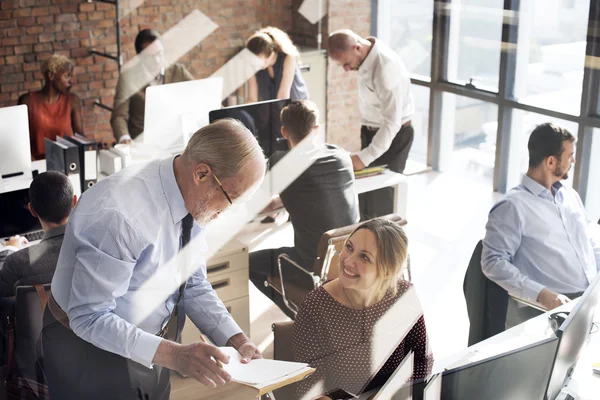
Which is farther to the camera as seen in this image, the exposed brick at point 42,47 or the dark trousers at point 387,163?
the exposed brick at point 42,47

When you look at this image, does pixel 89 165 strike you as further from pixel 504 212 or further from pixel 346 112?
pixel 346 112

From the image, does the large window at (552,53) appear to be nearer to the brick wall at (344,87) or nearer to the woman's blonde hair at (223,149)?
the brick wall at (344,87)

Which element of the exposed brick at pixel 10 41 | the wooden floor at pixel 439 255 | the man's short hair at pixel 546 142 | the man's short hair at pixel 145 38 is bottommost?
the wooden floor at pixel 439 255

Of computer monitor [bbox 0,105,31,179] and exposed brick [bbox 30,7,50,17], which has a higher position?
exposed brick [bbox 30,7,50,17]

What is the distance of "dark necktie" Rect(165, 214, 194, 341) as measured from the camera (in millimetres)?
2035

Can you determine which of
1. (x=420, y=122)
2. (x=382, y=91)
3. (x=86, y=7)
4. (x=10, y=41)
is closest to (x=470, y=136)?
(x=420, y=122)

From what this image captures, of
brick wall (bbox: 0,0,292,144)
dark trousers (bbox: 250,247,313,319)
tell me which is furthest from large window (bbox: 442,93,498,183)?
dark trousers (bbox: 250,247,313,319)

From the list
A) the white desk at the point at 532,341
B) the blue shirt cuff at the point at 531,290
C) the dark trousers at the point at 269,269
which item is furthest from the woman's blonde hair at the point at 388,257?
the dark trousers at the point at 269,269

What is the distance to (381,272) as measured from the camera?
262 centimetres

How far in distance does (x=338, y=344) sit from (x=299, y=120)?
157 cm

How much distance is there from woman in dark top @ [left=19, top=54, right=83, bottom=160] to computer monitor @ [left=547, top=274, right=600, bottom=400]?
3.76m

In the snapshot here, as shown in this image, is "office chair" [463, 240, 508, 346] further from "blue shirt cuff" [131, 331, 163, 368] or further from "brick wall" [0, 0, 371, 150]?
"brick wall" [0, 0, 371, 150]

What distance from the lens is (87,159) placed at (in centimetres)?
387

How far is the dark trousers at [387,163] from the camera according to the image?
4.66 meters
